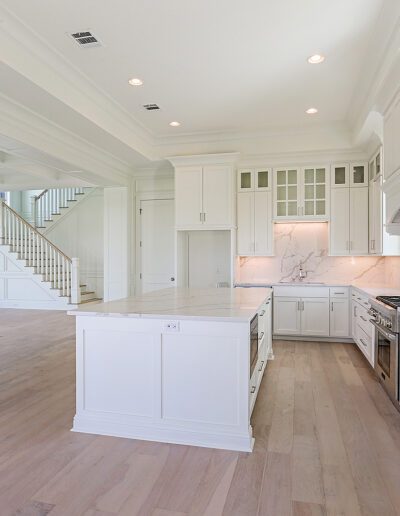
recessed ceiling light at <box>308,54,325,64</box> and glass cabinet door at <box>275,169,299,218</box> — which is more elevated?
recessed ceiling light at <box>308,54,325,64</box>

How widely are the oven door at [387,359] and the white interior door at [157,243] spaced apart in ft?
12.4

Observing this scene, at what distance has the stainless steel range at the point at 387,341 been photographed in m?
3.09

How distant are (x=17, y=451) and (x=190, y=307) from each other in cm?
150

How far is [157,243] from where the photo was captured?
6809 millimetres

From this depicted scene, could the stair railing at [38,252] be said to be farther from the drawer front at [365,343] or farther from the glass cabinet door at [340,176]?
the drawer front at [365,343]

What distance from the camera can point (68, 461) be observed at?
7.63 feet

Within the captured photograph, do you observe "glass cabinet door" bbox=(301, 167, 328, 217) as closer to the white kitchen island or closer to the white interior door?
the white interior door

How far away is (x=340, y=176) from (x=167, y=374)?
169 inches

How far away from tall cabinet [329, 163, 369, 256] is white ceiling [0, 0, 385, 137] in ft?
3.17

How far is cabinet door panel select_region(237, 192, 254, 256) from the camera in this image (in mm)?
5871

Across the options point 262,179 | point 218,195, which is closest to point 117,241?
point 218,195

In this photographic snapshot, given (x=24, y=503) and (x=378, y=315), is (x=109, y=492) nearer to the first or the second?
(x=24, y=503)

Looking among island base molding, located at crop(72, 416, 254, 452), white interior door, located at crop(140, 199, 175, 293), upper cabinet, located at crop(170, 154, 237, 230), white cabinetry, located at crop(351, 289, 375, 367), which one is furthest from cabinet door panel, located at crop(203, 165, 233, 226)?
island base molding, located at crop(72, 416, 254, 452)

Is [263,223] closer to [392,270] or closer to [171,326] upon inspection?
[392,270]
